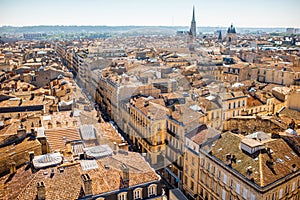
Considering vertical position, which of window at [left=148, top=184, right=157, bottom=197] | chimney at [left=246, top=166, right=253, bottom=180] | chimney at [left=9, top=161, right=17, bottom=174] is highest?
chimney at [left=9, top=161, right=17, bottom=174]

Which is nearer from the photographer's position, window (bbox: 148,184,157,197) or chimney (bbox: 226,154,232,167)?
window (bbox: 148,184,157,197)

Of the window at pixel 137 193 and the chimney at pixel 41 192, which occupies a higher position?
the chimney at pixel 41 192

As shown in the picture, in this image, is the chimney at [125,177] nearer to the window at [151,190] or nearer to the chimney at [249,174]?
the window at [151,190]

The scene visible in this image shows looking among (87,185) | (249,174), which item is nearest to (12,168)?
(87,185)

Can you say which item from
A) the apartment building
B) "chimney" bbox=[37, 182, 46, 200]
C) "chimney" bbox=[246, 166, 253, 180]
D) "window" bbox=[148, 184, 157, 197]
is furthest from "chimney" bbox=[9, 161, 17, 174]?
"chimney" bbox=[246, 166, 253, 180]

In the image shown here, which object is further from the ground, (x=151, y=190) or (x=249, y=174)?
(x=249, y=174)

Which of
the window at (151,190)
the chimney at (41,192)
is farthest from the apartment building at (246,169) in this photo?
the chimney at (41,192)

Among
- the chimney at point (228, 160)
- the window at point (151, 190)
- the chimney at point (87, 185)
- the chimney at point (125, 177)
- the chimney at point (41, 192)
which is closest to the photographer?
the chimney at point (41, 192)

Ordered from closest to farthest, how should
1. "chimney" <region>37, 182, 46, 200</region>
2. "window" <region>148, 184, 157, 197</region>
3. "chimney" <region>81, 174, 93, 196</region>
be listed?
"chimney" <region>37, 182, 46, 200</region>
"chimney" <region>81, 174, 93, 196</region>
"window" <region>148, 184, 157, 197</region>

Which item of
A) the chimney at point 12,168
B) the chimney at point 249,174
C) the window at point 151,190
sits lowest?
the window at point 151,190

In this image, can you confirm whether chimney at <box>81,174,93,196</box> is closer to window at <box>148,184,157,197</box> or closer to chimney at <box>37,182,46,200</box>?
chimney at <box>37,182,46,200</box>

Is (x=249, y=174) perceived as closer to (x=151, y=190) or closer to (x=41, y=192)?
(x=151, y=190)
